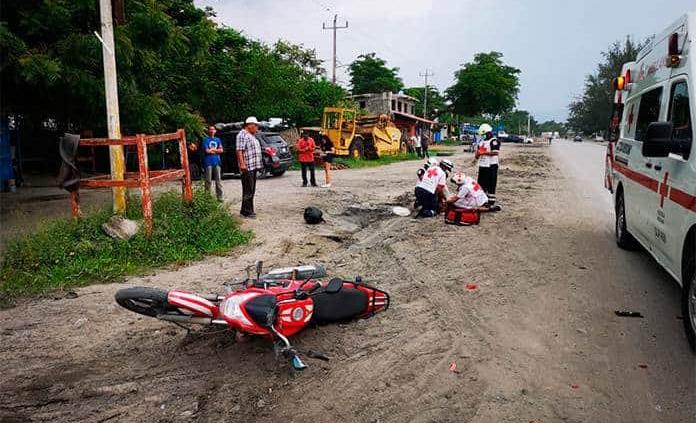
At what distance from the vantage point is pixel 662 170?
4891 millimetres

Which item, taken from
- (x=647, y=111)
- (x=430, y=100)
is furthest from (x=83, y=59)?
(x=430, y=100)

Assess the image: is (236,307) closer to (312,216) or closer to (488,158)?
A: (312,216)

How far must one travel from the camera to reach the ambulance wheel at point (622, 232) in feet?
23.1

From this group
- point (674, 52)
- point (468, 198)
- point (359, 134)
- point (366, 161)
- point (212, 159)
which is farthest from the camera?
point (359, 134)

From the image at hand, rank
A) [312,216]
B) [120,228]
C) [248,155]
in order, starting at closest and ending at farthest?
[120,228] < [312,216] < [248,155]

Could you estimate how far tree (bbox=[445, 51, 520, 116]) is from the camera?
56250 millimetres

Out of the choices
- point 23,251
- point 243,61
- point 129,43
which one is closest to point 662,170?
point 23,251

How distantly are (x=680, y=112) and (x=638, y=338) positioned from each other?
81.6 inches

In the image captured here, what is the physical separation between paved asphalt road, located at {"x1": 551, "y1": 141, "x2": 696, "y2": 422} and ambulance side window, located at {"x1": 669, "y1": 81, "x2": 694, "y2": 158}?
161 centimetres

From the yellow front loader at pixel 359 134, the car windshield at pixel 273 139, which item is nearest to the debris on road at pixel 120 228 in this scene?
the car windshield at pixel 273 139

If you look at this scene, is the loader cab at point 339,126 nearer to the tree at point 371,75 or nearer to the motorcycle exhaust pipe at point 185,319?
the motorcycle exhaust pipe at point 185,319

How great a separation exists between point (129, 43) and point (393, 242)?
5.52m

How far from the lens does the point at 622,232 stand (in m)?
7.13

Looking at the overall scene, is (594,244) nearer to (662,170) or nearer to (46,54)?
(662,170)
